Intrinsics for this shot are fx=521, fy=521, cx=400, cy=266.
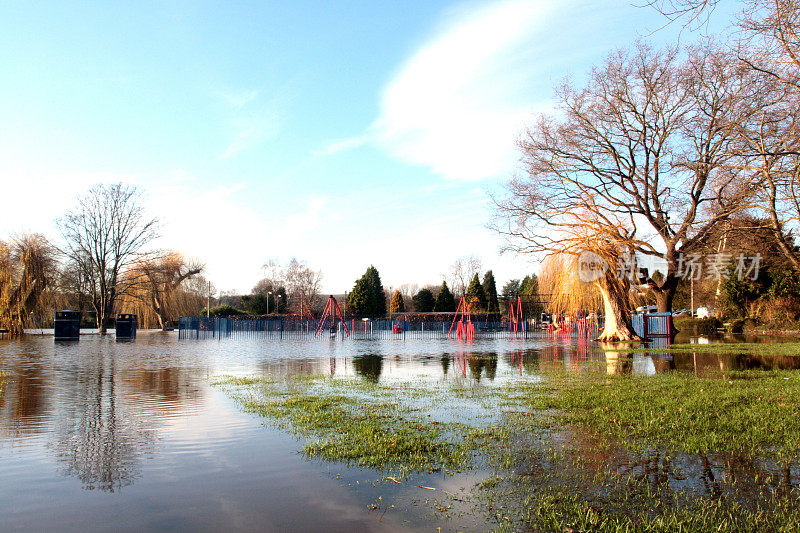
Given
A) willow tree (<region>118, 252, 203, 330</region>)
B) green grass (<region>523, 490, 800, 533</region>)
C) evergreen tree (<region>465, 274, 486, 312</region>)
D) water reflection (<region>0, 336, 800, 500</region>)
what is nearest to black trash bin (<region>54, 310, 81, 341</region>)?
water reflection (<region>0, 336, 800, 500</region>)

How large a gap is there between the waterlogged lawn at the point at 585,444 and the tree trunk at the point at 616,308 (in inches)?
524

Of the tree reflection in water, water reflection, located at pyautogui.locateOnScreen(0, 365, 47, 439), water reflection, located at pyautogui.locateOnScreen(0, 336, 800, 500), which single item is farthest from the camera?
water reflection, located at pyautogui.locateOnScreen(0, 365, 47, 439)

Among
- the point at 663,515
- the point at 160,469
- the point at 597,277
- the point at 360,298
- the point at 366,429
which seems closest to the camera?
the point at 663,515

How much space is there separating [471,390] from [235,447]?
4824mm

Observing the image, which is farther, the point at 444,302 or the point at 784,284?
the point at 444,302

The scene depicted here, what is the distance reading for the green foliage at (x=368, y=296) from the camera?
71062 millimetres

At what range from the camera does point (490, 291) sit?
78.9m

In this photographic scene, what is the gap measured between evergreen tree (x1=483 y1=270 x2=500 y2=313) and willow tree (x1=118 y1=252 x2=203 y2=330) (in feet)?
138

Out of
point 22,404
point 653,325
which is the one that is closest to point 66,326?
point 22,404

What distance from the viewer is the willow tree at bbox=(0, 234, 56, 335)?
29.1 metres

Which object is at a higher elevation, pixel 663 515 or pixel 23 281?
pixel 23 281

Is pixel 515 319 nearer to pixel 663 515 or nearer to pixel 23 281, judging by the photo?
pixel 23 281

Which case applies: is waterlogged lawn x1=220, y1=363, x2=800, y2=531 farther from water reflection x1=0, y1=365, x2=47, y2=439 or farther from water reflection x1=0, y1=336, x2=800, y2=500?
water reflection x1=0, y1=365, x2=47, y2=439

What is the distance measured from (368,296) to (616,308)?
51.2 m
